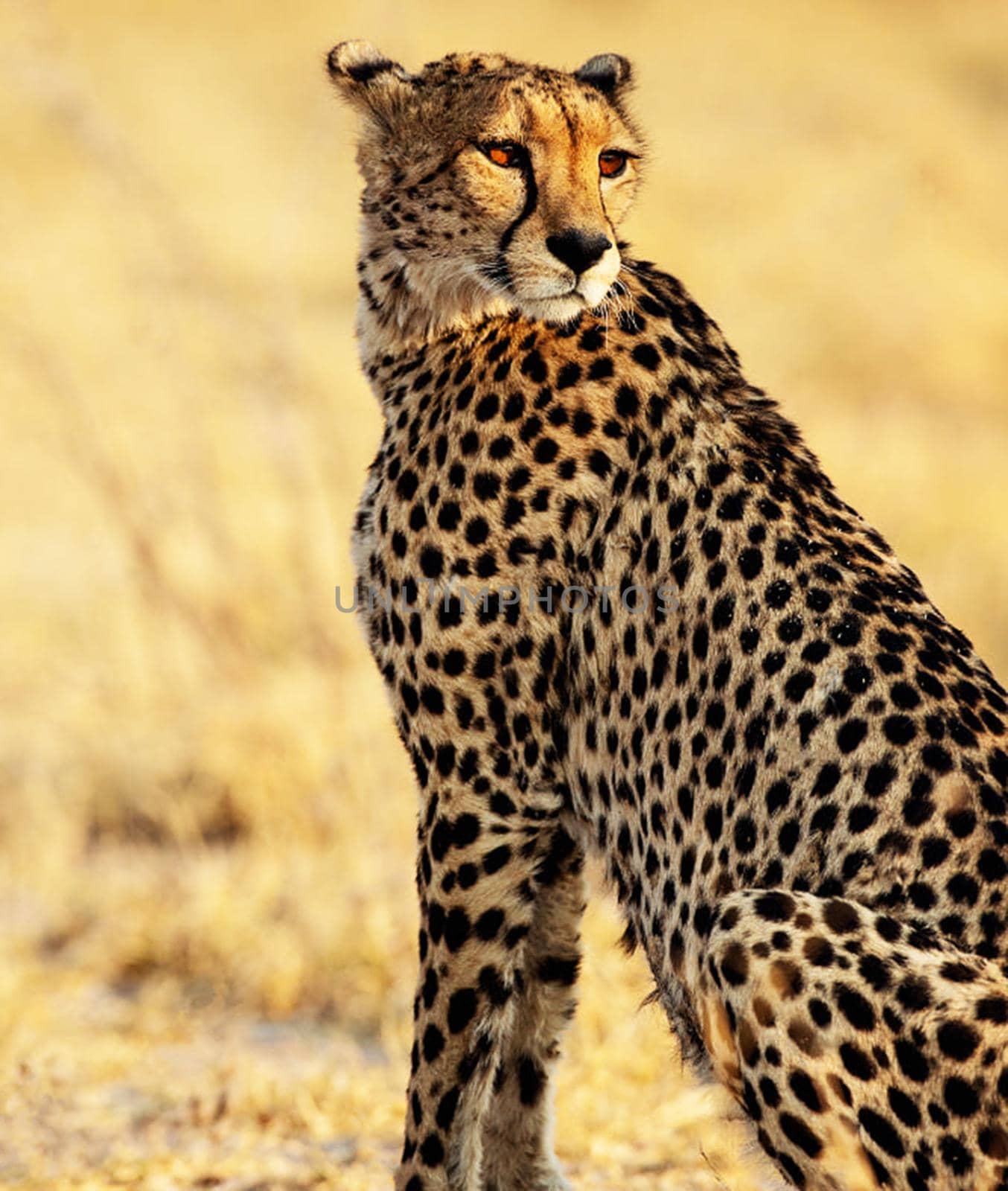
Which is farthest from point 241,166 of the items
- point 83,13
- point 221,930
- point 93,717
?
point 221,930

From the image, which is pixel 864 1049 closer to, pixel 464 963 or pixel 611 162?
pixel 464 963

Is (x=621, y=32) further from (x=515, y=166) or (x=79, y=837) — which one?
(x=515, y=166)

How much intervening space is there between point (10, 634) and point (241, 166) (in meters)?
9.57

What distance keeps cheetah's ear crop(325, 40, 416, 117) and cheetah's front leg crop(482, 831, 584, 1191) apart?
4.15ft

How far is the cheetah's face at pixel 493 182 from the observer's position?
2730 mm

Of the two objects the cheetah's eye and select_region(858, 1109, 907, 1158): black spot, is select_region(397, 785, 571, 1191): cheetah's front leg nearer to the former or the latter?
select_region(858, 1109, 907, 1158): black spot

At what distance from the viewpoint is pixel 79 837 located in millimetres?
5156

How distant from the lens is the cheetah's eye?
2842 millimetres

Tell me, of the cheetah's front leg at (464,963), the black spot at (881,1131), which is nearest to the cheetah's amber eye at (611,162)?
the cheetah's front leg at (464,963)

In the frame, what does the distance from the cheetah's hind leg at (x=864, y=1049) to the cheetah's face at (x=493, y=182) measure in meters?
0.98

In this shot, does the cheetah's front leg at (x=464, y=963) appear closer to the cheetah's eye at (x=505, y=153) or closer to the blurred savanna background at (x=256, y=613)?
the blurred savanna background at (x=256, y=613)

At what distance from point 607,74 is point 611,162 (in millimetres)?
332

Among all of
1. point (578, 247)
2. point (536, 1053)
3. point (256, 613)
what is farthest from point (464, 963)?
point (256, 613)

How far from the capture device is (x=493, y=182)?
283 cm
